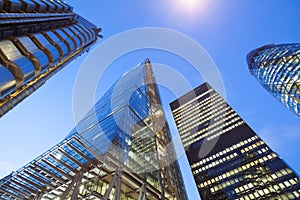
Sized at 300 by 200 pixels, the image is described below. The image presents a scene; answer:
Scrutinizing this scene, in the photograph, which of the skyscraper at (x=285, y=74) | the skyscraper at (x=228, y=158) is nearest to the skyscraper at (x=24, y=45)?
the skyscraper at (x=285, y=74)

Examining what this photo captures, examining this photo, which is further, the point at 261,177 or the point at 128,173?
the point at 261,177

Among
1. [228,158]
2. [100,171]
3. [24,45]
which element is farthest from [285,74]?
[24,45]

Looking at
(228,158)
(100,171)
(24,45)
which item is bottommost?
(100,171)

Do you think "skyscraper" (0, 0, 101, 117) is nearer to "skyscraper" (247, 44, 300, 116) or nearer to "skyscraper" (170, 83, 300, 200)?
"skyscraper" (247, 44, 300, 116)

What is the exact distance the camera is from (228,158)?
6975 centimetres

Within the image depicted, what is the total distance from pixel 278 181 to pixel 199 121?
42674 mm

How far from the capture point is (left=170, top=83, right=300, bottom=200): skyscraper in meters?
55.3

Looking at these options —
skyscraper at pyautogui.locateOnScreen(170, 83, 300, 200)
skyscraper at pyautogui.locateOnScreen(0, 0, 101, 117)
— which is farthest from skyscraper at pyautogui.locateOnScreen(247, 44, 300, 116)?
skyscraper at pyautogui.locateOnScreen(0, 0, 101, 117)

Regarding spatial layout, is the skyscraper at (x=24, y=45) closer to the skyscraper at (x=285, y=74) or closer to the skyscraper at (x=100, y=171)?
the skyscraper at (x=100, y=171)

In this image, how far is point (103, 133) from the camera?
29000 millimetres

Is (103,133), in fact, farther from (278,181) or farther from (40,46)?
(278,181)

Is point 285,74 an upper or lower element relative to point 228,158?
upper

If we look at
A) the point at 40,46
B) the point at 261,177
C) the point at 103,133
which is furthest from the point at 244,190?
the point at 40,46

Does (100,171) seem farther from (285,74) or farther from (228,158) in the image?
(228,158)
